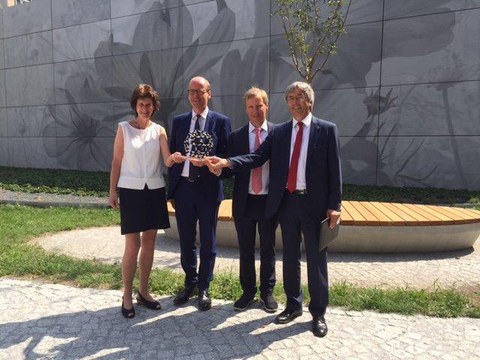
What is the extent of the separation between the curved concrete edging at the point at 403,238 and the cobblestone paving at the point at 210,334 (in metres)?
1.88

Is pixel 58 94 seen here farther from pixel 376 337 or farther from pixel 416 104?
pixel 376 337

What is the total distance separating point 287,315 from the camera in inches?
131

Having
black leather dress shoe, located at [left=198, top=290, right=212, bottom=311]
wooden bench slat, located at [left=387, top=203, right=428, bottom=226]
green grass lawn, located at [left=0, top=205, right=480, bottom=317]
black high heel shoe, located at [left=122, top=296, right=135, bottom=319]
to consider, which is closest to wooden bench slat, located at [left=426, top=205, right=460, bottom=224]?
wooden bench slat, located at [left=387, top=203, right=428, bottom=226]

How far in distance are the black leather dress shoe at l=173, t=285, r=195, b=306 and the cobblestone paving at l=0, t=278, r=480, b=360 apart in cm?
6

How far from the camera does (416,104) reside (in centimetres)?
1025

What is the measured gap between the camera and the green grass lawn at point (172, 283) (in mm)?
3527

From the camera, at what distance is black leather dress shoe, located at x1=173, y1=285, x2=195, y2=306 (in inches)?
143

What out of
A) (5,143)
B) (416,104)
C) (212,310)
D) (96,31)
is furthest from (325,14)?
(5,143)

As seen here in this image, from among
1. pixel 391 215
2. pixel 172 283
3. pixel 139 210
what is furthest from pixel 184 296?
pixel 391 215

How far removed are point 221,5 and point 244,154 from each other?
1046 cm

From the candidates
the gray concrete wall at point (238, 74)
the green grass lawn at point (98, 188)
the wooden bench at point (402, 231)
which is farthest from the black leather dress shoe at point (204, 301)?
the gray concrete wall at point (238, 74)

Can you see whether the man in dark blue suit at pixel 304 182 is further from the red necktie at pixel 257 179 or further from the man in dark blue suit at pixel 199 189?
the man in dark blue suit at pixel 199 189

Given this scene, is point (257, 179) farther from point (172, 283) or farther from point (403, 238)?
point (403, 238)

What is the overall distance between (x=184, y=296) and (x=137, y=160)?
128cm
